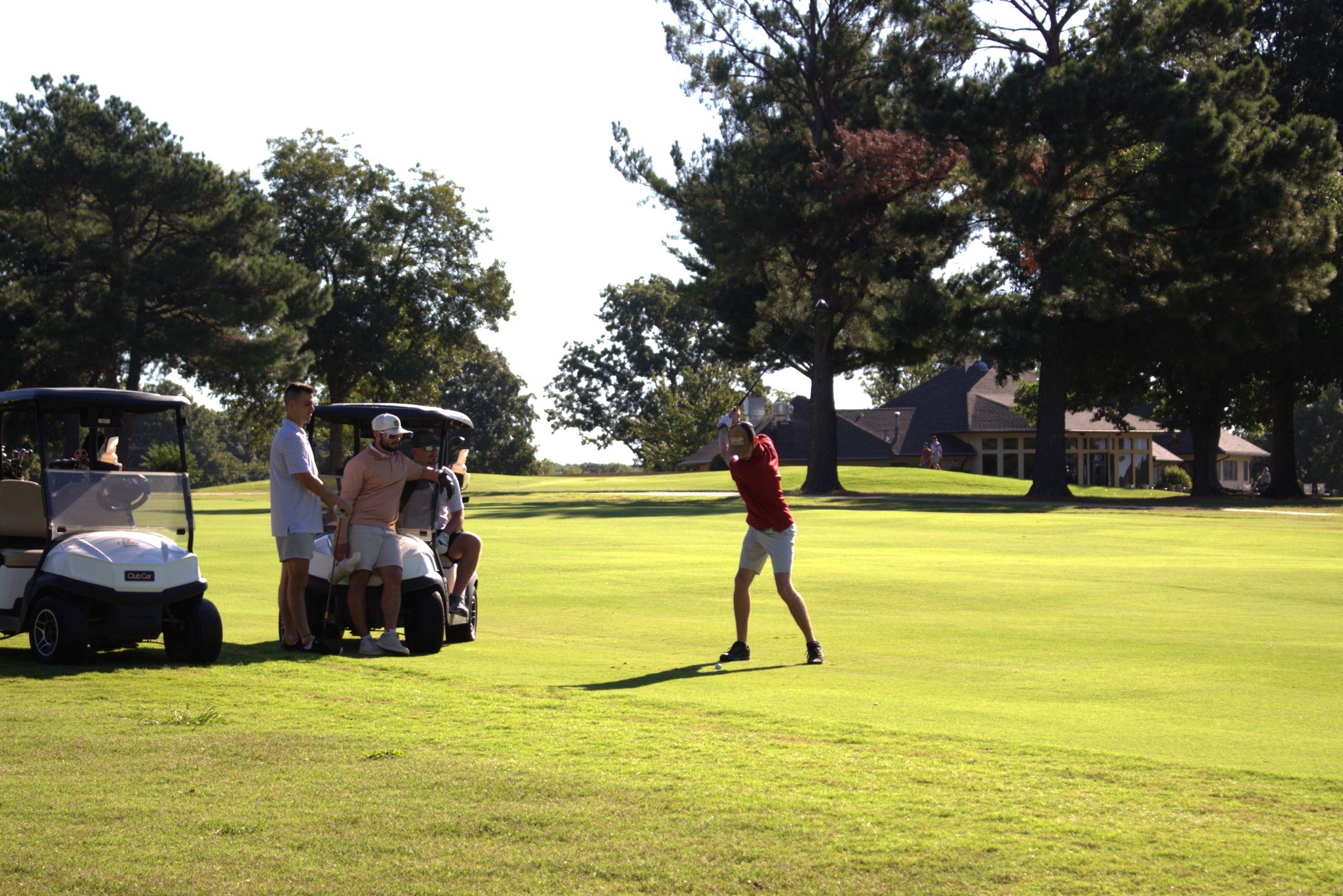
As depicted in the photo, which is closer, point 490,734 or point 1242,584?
point 490,734

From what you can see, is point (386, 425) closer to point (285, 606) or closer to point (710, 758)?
point (285, 606)

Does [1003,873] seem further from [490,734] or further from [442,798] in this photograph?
[490,734]

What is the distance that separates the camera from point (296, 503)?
10414mm

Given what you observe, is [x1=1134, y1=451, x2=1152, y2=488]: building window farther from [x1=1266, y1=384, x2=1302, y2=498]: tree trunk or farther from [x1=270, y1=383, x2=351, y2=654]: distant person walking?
[x1=270, y1=383, x2=351, y2=654]: distant person walking

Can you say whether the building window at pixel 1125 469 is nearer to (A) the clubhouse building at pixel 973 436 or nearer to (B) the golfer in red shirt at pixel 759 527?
(A) the clubhouse building at pixel 973 436

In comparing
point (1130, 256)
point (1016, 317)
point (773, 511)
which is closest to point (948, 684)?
point (773, 511)

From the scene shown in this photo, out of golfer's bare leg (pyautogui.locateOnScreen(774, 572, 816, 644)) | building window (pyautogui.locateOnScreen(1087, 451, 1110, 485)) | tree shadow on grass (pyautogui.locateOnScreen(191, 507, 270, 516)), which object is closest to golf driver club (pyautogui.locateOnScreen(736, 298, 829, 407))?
golfer's bare leg (pyautogui.locateOnScreen(774, 572, 816, 644))

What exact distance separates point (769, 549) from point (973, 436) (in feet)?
214

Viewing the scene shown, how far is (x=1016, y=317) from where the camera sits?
40.2 m

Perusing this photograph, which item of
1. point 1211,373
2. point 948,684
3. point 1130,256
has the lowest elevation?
point 948,684

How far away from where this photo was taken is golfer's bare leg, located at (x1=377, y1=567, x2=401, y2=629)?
1069cm

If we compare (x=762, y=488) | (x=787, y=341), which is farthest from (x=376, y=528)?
(x=787, y=341)

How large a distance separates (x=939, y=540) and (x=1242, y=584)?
9.60m

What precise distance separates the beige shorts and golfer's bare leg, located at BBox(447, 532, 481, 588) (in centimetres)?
96
